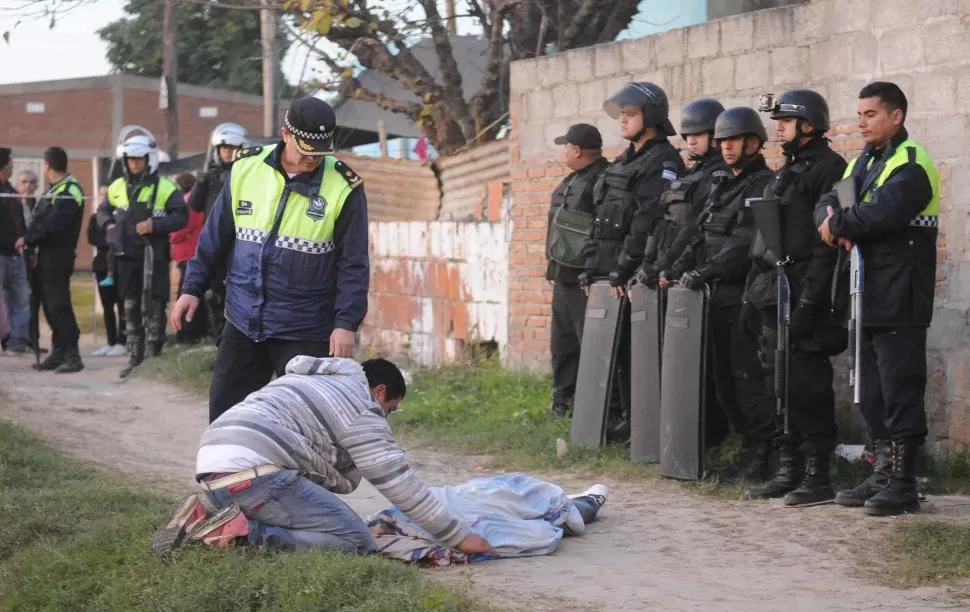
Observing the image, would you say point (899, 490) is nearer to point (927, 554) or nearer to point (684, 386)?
point (927, 554)

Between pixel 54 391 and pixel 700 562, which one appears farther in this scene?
pixel 54 391

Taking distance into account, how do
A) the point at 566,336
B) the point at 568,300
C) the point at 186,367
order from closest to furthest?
1. the point at 568,300
2. the point at 566,336
3. the point at 186,367

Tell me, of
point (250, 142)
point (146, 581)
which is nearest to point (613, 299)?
point (146, 581)

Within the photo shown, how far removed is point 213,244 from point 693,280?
2.56m

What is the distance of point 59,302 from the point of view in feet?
44.6

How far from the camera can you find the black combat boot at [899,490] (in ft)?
21.7

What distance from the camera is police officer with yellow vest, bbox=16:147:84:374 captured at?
526 inches

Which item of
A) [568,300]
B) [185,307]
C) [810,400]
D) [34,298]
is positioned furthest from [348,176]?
[34,298]

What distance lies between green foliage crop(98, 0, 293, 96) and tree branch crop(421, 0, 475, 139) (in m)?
20.4

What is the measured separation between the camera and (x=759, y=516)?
6.81 m

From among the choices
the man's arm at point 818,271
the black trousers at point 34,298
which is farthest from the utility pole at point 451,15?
the man's arm at point 818,271

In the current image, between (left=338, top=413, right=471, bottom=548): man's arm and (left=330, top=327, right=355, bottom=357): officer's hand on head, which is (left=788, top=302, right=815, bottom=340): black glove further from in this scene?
(left=338, top=413, right=471, bottom=548): man's arm

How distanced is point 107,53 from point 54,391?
3083 centimetres

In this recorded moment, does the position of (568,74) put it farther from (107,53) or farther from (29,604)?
(107,53)
